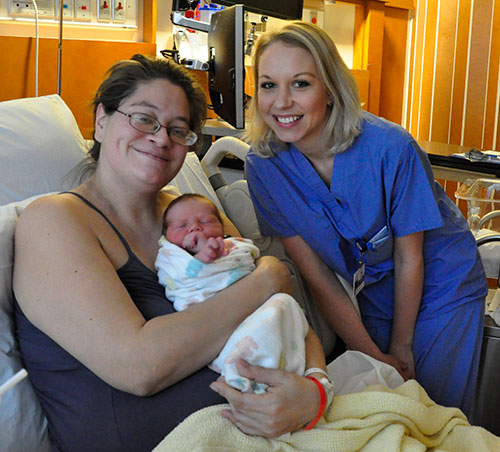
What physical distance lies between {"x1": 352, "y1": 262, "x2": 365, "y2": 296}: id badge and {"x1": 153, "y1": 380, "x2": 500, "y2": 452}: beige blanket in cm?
51

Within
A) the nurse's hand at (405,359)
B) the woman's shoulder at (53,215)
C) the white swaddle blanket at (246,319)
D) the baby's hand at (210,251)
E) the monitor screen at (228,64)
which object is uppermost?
the monitor screen at (228,64)

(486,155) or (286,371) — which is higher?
(486,155)

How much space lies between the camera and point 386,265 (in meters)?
1.92

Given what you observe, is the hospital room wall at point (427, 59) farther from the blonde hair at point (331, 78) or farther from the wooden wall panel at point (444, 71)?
the blonde hair at point (331, 78)

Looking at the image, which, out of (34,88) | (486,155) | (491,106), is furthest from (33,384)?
(491,106)

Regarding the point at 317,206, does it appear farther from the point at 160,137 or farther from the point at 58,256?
the point at 58,256

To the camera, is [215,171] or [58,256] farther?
[215,171]

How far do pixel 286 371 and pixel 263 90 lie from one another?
0.87 m

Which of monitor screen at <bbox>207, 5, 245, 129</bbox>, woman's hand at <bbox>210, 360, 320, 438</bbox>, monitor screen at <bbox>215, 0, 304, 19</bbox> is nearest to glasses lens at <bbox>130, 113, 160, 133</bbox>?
woman's hand at <bbox>210, 360, 320, 438</bbox>

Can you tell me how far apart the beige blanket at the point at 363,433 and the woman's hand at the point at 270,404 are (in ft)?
0.07

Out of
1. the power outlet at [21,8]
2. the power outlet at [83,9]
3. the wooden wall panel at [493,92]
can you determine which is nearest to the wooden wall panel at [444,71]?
the wooden wall panel at [493,92]

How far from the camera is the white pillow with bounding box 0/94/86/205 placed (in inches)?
62.3

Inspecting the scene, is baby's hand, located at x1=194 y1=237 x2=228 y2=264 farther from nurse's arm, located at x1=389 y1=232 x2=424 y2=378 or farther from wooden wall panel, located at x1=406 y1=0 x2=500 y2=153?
wooden wall panel, located at x1=406 y1=0 x2=500 y2=153

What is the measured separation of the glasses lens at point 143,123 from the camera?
1.42 meters
